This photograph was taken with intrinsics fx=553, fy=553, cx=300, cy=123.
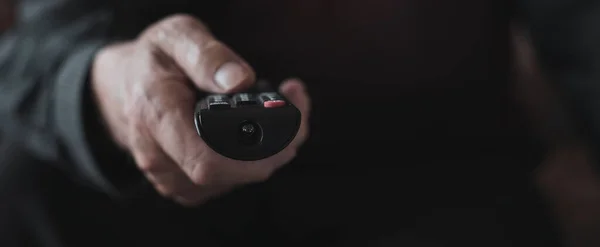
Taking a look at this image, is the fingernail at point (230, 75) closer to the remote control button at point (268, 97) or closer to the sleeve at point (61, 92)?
the remote control button at point (268, 97)

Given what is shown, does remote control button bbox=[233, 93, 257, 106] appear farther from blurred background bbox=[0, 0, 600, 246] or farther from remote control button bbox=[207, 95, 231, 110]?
blurred background bbox=[0, 0, 600, 246]

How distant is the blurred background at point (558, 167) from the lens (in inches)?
26.4

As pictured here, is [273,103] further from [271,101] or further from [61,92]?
[61,92]

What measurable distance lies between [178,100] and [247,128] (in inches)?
3.6

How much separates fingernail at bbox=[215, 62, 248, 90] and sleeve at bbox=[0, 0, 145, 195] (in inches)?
6.8

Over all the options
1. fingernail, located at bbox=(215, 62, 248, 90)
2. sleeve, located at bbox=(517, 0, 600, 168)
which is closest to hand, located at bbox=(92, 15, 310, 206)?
fingernail, located at bbox=(215, 62, 248, 90)

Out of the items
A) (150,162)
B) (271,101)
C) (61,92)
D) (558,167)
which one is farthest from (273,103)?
(558,167)

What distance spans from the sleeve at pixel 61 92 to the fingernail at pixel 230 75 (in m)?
0.17

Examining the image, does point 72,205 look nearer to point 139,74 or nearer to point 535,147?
point 139,74

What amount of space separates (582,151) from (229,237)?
0.52 m

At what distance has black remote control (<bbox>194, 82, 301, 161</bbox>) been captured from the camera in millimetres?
284

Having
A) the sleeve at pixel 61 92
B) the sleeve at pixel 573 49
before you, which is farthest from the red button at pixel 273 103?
the sleeve at pixel 573 49

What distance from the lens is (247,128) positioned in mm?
286

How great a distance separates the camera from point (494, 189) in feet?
1.92
